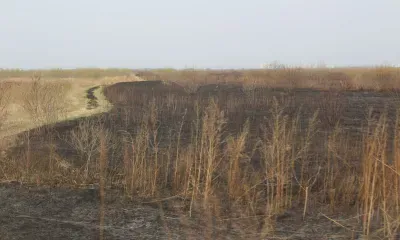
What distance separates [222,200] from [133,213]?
1150 millimetres

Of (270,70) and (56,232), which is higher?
(270,70)

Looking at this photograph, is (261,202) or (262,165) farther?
(262,165)

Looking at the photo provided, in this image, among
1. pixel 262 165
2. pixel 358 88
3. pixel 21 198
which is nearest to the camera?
pixel 21 198

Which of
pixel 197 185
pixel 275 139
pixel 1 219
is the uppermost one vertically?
pixel 275 139

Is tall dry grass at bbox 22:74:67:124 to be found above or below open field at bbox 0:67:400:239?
above

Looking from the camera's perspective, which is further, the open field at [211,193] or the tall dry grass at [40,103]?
the tall dry grass at [40,103]

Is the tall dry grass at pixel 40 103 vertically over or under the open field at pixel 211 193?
over

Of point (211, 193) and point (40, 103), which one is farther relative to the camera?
point (40, 103)

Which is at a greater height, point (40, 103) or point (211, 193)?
point (40, 103)

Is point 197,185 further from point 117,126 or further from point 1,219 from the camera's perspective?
point 117,126

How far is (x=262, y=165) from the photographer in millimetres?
6793

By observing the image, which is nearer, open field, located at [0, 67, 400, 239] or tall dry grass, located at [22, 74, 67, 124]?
open field, located at [0, 67, 400, 239]

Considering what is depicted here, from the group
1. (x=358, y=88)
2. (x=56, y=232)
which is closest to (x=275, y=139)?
(x=56, y=232)

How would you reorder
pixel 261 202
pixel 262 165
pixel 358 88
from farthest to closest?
pixel 358 88, pixel 262 165, pixel 261 202
